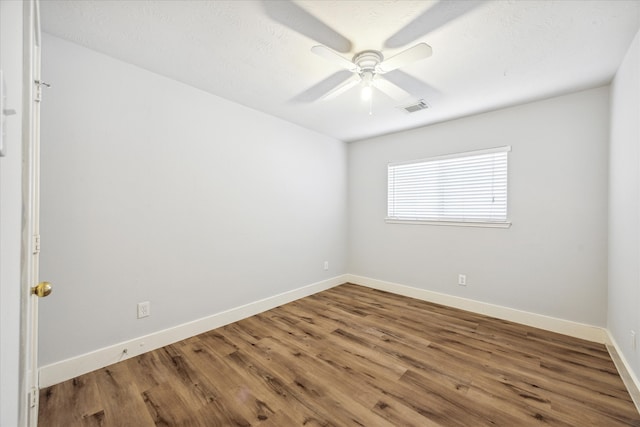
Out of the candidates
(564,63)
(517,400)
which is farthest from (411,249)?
(564,63)

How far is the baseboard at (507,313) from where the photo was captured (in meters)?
2.53

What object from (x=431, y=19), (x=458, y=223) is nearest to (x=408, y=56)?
(x=431, y=19)

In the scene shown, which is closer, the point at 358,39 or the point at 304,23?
the point at 304,23

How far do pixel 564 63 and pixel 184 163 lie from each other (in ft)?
10.8

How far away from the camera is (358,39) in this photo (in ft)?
5.95

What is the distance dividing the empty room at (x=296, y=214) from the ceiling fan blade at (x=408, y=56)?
2cm

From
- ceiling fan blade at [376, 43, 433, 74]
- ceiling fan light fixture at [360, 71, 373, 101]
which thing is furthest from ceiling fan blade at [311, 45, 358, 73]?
ceiling fan blade at [376, 43, 433, 74]

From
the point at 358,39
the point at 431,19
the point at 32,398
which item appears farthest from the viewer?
the point at 358,39

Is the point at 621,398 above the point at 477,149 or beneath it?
beneath

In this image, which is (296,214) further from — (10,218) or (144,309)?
(10,218)

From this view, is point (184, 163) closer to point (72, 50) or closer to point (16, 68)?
point (72, 50)

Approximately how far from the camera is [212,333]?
8.67 ft

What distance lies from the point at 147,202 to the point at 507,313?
3.81 m

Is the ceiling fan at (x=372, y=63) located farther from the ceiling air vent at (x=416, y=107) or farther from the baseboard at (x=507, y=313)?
the baseboard at (x=507, y=313)
